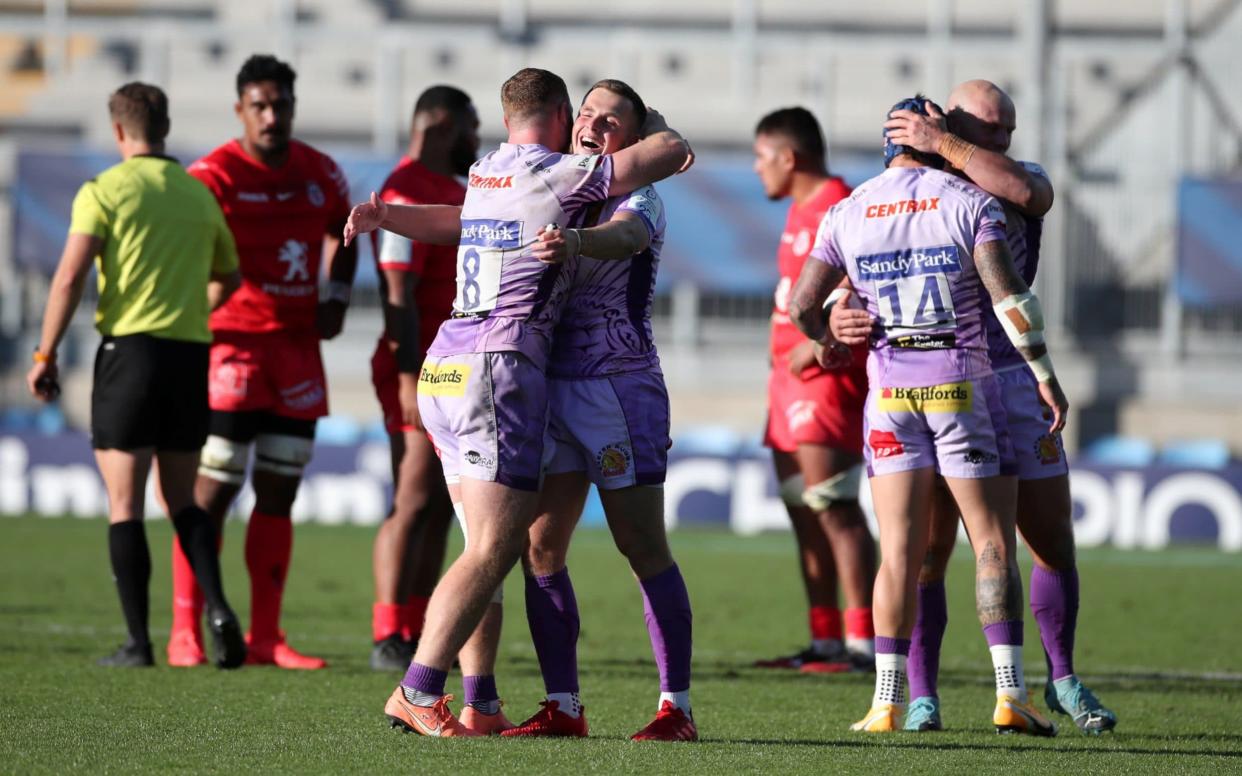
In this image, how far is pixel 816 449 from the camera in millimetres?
8367

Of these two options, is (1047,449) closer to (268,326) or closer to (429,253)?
(429,253)

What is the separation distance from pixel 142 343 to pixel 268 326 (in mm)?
676

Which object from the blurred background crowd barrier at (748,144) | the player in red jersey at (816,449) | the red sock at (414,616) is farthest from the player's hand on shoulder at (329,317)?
the blurred background crowd barrier at (748,144)

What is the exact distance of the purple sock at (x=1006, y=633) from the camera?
5.95 meters

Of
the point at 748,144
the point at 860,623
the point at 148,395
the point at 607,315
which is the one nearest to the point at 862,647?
the point at 860,623

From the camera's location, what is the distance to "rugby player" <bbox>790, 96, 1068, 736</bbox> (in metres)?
5.94

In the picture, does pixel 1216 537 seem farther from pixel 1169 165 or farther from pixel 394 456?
pixel 394 456

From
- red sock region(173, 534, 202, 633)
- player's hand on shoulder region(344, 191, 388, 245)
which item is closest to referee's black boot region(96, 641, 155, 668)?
red sock region(173, 534, 202, 633)

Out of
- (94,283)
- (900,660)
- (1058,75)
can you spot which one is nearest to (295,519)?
(94,283)

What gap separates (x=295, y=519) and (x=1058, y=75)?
9.45m

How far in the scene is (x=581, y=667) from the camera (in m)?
8.10

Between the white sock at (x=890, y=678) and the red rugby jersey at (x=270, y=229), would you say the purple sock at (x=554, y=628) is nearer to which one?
the white sock at (x=890, y=678)

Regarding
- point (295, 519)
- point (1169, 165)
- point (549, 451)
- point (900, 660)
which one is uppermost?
point (1169, 165)

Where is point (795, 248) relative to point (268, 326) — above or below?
above
